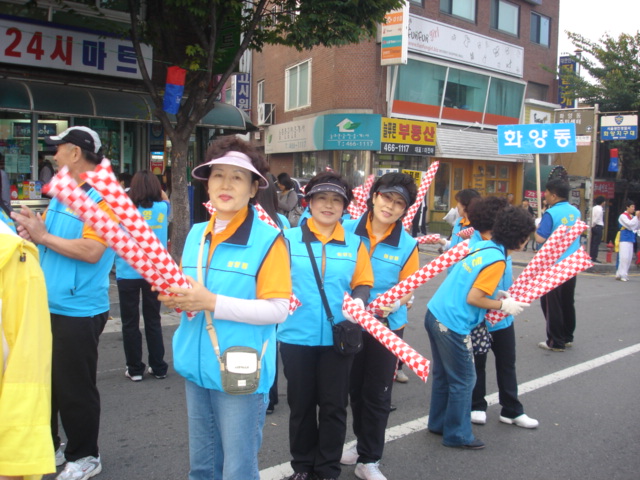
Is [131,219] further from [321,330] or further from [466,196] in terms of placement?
[466,196]

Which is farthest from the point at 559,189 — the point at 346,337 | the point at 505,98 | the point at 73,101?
the point at 505,98

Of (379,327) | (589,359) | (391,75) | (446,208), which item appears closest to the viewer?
(379,327)

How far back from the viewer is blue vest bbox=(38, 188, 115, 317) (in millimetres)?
3133

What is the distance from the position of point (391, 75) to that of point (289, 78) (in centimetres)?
543

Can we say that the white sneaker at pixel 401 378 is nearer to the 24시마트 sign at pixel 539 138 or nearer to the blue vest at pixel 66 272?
the blue vest at pixel 66 272

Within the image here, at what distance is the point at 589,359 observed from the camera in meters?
6.47

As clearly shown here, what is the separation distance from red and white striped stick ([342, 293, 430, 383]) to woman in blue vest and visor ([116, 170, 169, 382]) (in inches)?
105

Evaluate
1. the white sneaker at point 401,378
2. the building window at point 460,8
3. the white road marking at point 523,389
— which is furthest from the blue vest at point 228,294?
the building window at point 460,8

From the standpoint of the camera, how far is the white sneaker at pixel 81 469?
3293 mm

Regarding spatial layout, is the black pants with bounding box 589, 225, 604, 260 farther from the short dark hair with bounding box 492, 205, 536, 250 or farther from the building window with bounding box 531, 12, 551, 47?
the short dark hair with bounding box 492, 205, 536, 250

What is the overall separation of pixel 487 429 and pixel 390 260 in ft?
5.82

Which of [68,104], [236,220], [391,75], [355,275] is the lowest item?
[355,275]

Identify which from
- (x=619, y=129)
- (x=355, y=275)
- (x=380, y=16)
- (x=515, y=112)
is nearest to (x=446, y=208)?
(x=515, y=112)

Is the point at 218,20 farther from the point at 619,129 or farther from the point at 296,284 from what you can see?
the point at 619,129
